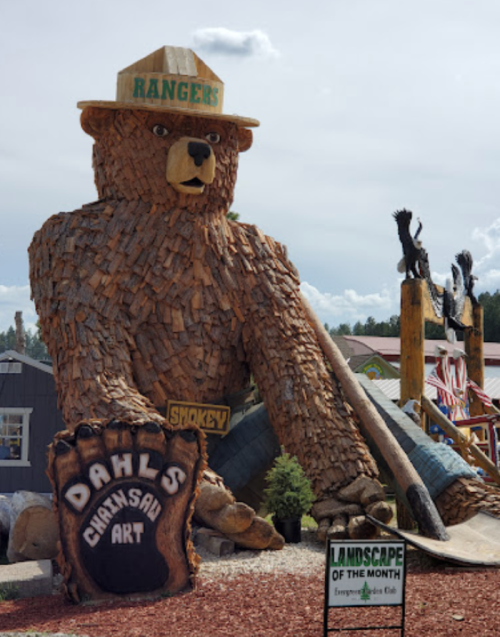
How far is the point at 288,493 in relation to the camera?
6.63 metres

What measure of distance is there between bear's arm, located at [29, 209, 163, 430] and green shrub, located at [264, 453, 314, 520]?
3.44 ft

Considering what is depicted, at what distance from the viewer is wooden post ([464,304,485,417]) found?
13617 mm

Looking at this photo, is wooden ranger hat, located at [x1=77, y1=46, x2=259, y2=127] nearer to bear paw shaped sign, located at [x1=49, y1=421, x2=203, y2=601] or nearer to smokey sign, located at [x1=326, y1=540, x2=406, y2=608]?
bear paw shaped sign, located at [x1=49, y1=421, x2=203, y2=601]

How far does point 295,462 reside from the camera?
687cm

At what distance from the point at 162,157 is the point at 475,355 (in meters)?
7.79

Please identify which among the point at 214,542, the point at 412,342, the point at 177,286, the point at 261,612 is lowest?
the point at 261,612

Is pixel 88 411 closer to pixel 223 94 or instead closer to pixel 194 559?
pixel 194 559

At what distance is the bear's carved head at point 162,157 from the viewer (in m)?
7.25

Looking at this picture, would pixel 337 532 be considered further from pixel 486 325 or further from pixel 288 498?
pixel 486 325

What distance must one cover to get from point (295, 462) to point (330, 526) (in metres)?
0.54

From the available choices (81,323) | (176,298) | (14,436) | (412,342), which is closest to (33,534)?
(81,323)

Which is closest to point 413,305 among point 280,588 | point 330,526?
point 330,526

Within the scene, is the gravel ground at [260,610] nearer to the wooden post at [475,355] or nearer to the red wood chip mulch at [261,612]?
the red wood chip mulch at [261,612]

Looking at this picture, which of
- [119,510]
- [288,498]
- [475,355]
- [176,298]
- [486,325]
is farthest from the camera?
[486,325]
